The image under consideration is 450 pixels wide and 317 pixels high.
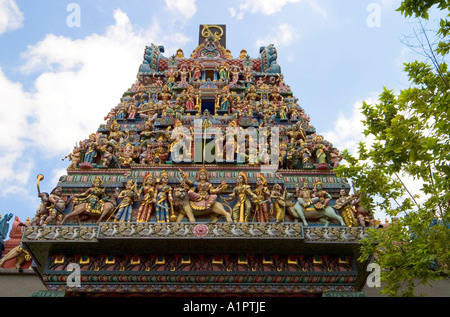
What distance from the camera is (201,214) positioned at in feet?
38.4

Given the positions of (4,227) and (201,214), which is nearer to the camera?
(201,214)

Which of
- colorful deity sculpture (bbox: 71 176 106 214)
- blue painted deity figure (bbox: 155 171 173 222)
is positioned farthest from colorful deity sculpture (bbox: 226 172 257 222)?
colorful deity sculpture (bbox: 71 176 106 214)

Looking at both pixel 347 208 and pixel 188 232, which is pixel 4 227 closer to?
pixel 188 232

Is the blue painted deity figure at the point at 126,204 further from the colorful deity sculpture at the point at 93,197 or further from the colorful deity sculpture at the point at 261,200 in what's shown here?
the colorful deity sculpture at the point at 261,200

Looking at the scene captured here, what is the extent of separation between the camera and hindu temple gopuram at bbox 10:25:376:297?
10.6m

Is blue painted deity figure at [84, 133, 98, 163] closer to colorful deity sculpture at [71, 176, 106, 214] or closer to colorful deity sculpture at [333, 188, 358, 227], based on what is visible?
colorful deity sculpture at [71, 176, 106, 214]

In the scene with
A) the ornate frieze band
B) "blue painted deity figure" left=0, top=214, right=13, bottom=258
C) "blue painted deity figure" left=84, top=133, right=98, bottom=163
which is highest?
"blue painted deity figure" left=84, top=133, right=98, bottom=163

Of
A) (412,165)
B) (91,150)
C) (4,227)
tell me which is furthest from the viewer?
(4,227)

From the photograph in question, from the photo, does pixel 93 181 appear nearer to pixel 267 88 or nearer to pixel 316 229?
pixel 316 229

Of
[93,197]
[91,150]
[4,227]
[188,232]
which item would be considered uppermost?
[91,150]

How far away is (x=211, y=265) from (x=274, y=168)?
378cm

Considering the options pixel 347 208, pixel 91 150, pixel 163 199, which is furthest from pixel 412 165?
pixel 91 150

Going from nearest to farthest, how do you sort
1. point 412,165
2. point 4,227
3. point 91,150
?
Answer: point 412,165 < point 91,150 < point 4,227

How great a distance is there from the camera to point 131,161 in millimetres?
13562
